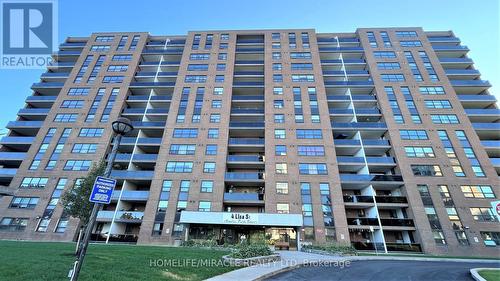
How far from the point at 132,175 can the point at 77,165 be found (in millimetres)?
8553

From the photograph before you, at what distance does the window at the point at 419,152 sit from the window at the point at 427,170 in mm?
1639

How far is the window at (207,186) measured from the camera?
111 ft

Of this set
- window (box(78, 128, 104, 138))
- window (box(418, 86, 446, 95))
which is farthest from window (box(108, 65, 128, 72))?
window (box(418, 86, 446, 95))

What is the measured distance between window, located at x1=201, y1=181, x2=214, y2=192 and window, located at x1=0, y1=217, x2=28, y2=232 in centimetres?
2352

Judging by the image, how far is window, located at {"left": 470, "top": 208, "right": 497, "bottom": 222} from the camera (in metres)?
30.7

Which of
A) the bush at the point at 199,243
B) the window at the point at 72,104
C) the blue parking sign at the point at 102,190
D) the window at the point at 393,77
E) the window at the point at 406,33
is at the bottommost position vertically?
the bush at the point at 199,243

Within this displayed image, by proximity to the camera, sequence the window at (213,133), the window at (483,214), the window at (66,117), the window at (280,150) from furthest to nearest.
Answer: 1. the window at (66,117)
2. the window at (213,133)
3. the window at (280,150)
4. the window at (483,214)

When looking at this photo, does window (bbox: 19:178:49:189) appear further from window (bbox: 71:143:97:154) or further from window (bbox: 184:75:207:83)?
window (bbox: 184:75:207:83)

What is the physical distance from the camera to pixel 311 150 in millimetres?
36375

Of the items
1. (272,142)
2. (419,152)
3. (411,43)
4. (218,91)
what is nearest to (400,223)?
(419,152)

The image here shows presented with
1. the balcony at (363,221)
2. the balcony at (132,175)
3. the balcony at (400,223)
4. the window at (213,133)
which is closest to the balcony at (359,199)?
the balcony at (363,221)

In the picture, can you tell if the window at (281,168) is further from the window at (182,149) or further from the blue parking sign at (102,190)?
the blue parking sign at (102,190)

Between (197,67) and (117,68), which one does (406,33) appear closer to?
(197,67)

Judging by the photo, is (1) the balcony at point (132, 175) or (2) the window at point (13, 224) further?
(1) the balcony at point (132, 175)
